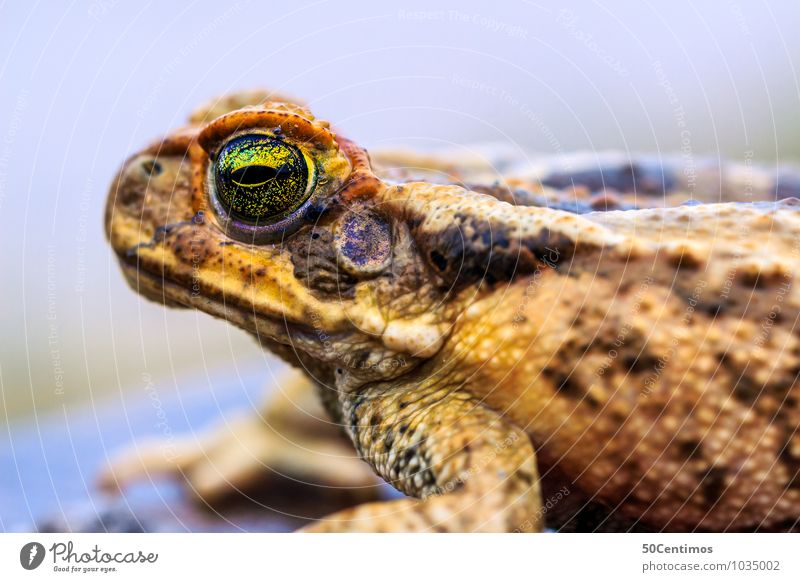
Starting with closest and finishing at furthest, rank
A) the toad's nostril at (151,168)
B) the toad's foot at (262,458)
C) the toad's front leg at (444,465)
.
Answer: the toad's front leg at (444,465) < the toad's nostril at (151,168) < the toad's foot at (262,458)

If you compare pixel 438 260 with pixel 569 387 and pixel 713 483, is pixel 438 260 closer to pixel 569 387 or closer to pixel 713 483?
pixel 569 387

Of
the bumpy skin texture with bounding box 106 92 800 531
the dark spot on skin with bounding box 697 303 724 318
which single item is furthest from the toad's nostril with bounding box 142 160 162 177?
the dark spot on skin with bounding box 697 303 724 318

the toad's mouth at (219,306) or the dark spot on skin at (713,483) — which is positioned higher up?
the toad's mouth at (219,306)

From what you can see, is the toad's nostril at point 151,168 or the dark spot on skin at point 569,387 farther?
the toad's nostril at point 151,168

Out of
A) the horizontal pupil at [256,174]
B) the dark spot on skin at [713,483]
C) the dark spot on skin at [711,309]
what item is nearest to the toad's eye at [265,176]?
the horizontal pupil at [256,174]

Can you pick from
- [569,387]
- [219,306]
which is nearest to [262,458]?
[219,306]

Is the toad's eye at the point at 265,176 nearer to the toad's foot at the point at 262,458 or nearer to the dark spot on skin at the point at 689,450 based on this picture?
the dark spot on skin at the point at 689,450

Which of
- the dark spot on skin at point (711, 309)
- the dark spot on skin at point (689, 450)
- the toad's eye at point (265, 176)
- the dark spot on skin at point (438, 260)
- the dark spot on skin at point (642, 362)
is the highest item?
the toad's eye at point (265, 176)
